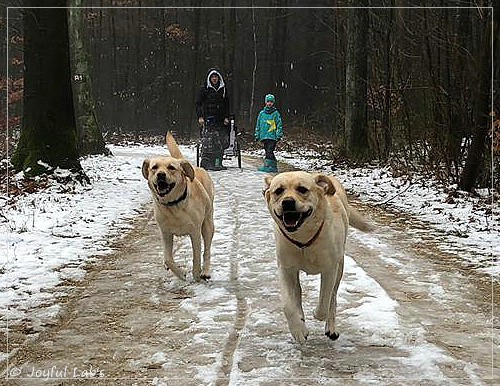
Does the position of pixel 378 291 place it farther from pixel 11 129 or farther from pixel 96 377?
pixel 11 129

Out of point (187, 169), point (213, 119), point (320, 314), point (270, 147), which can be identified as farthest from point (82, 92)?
point (320, 314)

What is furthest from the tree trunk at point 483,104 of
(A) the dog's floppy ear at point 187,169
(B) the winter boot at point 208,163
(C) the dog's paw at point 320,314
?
(B) the winter boot at point 208,163

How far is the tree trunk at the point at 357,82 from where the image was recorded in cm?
1752

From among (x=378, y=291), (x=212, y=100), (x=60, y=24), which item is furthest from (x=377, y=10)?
(x=378, y=291)

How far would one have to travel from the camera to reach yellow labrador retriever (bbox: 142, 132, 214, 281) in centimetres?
612

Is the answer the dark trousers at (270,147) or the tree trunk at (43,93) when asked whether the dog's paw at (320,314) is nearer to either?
the tree trunk at (43,93)

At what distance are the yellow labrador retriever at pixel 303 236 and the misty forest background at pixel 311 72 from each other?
6.16 m

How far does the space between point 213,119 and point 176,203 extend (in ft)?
34.9

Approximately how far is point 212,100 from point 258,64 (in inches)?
674

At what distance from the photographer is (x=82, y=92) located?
18.9 meters

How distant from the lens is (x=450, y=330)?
4891 mm

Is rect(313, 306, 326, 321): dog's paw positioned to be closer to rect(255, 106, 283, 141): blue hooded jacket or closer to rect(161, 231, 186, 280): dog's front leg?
rect(161, 231, 186, 280): dog's front leg

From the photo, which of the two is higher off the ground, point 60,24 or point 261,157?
point 60,24

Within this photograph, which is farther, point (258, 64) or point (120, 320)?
point (258, 64)
